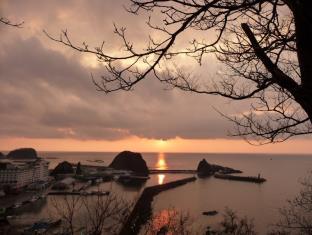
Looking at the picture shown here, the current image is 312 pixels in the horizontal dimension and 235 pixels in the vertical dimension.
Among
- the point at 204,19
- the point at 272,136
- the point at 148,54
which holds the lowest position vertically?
Result: the point at 272,136

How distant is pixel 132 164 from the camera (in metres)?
111

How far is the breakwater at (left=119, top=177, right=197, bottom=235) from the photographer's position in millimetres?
29980

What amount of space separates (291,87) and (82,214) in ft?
115

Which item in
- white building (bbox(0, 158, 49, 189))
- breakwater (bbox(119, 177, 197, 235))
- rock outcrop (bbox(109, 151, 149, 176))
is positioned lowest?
breakwater (bbox(119, 177, 197, 235))

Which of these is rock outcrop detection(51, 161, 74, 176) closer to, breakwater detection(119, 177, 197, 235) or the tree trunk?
breakwater detection(119, 177, 197, 235)

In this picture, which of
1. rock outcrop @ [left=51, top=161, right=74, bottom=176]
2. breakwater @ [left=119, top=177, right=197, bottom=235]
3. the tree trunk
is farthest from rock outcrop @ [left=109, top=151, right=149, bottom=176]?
the tree trunk

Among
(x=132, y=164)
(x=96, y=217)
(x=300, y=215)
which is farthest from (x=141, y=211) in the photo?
(x=132, y=164)

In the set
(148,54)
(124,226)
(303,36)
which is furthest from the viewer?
(124,226)

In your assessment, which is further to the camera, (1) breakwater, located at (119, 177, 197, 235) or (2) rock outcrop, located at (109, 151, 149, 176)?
(2) rock outcrop, located at (109, 151, 149, 176)

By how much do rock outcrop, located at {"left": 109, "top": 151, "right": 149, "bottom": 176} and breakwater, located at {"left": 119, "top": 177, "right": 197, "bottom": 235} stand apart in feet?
109

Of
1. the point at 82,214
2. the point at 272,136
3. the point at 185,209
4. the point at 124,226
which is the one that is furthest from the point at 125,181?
the point at 272,136

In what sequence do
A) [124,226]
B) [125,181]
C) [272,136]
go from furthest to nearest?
1. [125,181]
2. [124,226]
3. [272,136]

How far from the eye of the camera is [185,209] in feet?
143

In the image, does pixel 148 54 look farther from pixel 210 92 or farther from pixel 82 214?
pixel 82 214
